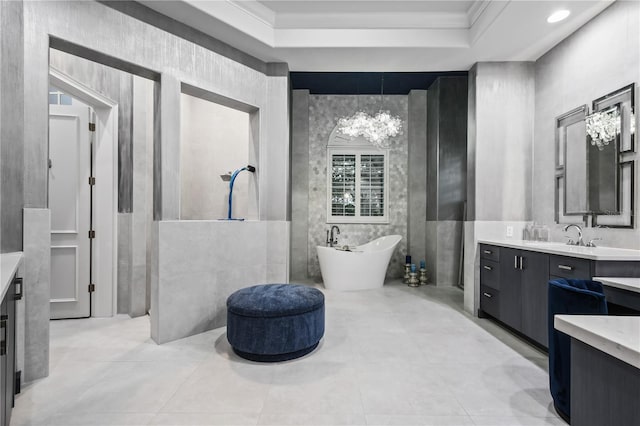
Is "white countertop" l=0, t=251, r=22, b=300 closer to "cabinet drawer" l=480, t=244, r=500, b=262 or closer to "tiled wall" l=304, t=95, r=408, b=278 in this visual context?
"cabinet drawer" l=480, t=244, r=500, b=262

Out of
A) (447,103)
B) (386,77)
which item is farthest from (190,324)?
(447,103)

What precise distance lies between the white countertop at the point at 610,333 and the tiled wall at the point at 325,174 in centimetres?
501

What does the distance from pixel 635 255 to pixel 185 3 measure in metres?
3.85

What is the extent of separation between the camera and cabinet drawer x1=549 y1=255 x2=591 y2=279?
2211 mm

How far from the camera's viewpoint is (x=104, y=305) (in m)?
3.51

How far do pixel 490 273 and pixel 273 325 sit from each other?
2.41 m

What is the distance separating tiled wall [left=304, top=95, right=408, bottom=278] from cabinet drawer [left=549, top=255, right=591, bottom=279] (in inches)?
136

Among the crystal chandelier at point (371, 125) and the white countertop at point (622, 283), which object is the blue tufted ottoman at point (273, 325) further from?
the crystal chandelier at point (371, 125)

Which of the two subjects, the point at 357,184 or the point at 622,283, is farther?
the point at 357,184

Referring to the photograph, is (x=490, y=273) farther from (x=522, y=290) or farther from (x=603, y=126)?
(x=603, y=126)

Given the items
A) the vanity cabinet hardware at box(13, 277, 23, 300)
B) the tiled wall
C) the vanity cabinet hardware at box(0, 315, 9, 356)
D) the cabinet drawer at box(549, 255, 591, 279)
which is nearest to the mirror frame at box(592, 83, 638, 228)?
the cabinet drawer at box(549, 255, 591, 279)

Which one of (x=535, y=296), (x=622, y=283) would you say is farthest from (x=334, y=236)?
(x=622, y=283)

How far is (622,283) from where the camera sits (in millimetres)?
1846

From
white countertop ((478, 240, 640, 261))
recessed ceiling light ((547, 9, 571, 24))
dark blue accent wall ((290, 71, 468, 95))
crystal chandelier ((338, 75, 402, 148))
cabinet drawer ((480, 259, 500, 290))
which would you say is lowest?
cabinet drawer ((480, 259, 500, 290))
